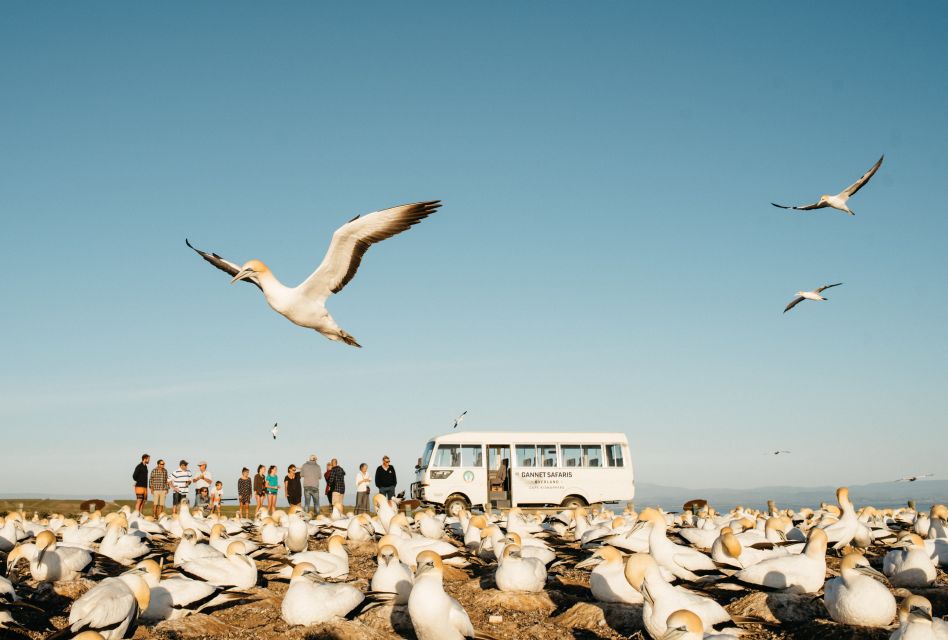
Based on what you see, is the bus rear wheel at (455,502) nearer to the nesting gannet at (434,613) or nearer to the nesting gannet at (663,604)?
the nesting gannet at (663,604)

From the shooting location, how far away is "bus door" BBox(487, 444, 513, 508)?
1055 inches

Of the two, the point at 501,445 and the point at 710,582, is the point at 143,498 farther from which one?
the point at 710,582

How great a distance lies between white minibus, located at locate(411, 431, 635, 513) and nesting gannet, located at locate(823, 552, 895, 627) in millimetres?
18294

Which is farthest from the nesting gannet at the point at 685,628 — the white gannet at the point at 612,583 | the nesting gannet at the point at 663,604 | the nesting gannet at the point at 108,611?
the nesting gannet at the point at 108,611

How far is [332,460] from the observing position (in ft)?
83.0

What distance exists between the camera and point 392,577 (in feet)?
30.8

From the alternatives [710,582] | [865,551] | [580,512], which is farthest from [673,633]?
[580,512]

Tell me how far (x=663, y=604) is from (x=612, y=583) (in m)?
1.52

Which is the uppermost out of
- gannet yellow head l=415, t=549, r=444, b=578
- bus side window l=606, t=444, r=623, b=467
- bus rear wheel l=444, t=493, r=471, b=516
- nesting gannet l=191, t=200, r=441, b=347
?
nesting gannet l=191, t=200, r=441, b=347

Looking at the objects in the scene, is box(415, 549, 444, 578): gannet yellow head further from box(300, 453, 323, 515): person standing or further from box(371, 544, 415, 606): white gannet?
box(300, 453, 323, 515): person standing

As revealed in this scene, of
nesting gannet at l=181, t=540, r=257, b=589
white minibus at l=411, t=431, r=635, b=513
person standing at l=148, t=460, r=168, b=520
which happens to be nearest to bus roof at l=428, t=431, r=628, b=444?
white minibus at l=411, t=431, r=635, b=513

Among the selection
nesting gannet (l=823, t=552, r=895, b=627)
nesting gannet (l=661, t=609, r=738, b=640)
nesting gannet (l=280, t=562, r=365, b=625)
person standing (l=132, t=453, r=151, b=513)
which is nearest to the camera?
nesting gannet (l=661, t=609, r=738, b=640)

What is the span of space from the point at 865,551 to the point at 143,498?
17057mm

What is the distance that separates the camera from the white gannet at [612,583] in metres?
8.99
